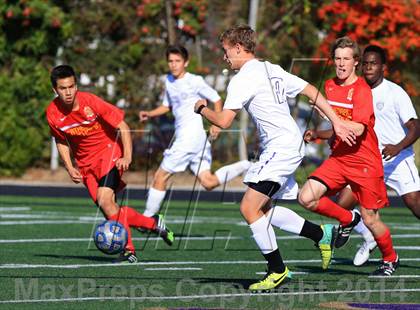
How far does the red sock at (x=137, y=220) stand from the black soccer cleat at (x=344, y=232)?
7.26 feet

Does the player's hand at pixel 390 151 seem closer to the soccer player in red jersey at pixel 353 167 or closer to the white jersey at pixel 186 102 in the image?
the soccer player in red jersey at pixel 353 167

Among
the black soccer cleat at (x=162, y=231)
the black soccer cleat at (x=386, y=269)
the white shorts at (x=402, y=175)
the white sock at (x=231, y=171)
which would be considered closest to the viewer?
the black soccer cleat at (x=386, y=269)

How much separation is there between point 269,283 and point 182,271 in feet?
4.81

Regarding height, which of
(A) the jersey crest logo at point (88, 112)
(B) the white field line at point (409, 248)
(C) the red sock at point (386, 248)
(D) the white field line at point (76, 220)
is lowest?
(D) the white field line at point (76, 220)

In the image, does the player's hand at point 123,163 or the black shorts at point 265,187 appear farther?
the player's hand at point 123,163

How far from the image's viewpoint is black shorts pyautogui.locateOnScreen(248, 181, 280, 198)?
26.9 feet

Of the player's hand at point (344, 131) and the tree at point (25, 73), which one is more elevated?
the player's hand at point (344, 131)

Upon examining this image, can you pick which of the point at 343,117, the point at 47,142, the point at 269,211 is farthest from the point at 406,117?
the point at 47,142

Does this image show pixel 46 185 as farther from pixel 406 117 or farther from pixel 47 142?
pixel 406 117

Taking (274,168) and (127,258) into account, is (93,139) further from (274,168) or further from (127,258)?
(274,168)

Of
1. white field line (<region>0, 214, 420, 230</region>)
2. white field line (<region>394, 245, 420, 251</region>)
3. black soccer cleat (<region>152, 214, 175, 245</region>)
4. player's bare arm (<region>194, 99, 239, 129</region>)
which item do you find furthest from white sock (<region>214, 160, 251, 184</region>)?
player's bare arm (<region>194, 99, 239, 129</region>)

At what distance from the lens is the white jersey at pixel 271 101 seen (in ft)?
26.8

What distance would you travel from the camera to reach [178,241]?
1223 centimetres

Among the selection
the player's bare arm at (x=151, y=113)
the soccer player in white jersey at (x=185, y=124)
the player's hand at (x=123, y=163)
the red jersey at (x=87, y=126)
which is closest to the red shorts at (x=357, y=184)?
the player's hand at (x=123, y=163)
